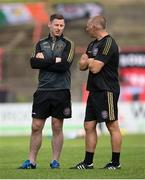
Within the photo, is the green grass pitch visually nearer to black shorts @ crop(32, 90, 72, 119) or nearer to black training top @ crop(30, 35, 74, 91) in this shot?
black shorts @ crop(32, 90, 72, 119)

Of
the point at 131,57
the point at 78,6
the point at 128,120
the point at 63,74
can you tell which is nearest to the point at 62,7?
the point at 78,6

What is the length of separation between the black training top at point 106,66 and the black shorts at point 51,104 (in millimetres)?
450

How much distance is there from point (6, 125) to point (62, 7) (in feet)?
37.2

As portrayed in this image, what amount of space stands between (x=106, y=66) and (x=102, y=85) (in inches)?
11.0

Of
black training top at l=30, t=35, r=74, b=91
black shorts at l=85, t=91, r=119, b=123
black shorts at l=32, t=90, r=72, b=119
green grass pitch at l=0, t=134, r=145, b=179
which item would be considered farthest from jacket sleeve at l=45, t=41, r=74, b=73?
green grass pitch at l=0, t=134, r=145, b=179

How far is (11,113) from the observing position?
2619cm

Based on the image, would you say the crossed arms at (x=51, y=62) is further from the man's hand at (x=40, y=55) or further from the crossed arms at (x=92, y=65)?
the crossed arms at (x=92, y=65)

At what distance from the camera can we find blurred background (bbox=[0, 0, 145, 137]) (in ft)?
86.1

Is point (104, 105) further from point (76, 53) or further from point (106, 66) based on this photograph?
point (76, 53)

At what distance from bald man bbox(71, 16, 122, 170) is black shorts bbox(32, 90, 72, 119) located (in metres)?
0.36

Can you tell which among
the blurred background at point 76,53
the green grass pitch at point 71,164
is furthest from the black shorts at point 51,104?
the blurred background at point 76,53

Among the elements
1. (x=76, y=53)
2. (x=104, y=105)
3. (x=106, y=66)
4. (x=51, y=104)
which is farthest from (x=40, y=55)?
(x=76, y=53)

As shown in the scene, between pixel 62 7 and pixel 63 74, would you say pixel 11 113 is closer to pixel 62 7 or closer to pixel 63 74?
pixel 62 7

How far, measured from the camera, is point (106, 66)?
11289 mm
